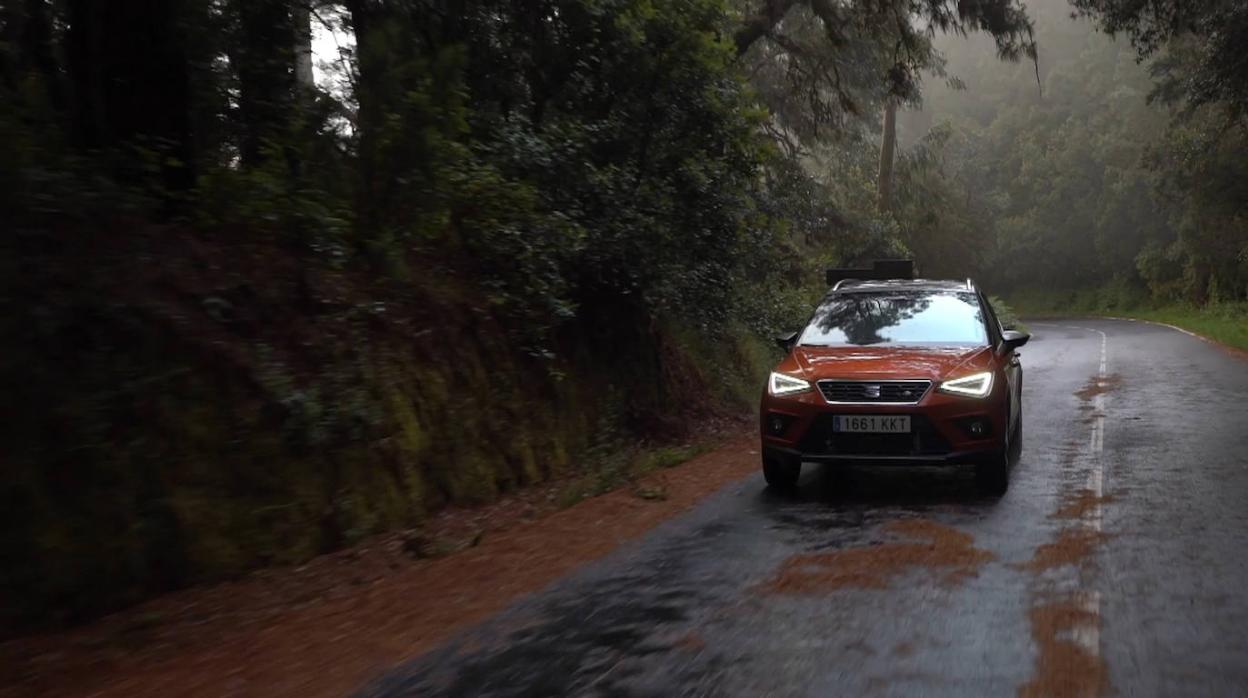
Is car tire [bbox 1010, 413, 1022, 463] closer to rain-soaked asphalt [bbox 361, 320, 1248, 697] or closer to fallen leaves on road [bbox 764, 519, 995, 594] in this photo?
rain-soaked asphalt [bbox 361, 320, 1248, 697]

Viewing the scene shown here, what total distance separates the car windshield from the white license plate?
127 centimetres

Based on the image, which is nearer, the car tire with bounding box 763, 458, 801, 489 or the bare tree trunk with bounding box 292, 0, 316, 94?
the car tire with bounding box 763, 458, 801, 489

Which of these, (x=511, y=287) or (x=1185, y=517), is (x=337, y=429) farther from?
(x=1185, y=517)

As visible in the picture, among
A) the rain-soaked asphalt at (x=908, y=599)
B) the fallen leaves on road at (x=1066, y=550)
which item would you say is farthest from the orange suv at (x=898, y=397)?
the fallen leaves on road at (x=1066, y=550)

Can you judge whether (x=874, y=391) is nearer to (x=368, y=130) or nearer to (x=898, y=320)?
(x=898, y=320)

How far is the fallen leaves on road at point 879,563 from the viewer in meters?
5.89

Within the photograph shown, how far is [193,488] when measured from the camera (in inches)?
237

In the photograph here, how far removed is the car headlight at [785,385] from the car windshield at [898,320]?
89 cm

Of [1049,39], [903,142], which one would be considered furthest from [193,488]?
[1049,39]

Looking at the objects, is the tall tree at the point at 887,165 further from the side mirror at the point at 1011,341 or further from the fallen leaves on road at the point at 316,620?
the fallen leaves on road at the point at 316,620

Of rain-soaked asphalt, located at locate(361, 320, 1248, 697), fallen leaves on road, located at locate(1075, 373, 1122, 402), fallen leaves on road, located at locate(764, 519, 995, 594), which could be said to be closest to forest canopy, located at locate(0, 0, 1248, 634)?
rain-soaked asphalt, located at locate(361, 320, 1248, 697)

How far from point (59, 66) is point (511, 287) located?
14.5ft

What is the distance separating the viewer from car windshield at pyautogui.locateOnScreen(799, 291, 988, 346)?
9.16m

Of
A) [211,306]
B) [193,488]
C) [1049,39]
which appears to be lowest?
[193,488]
